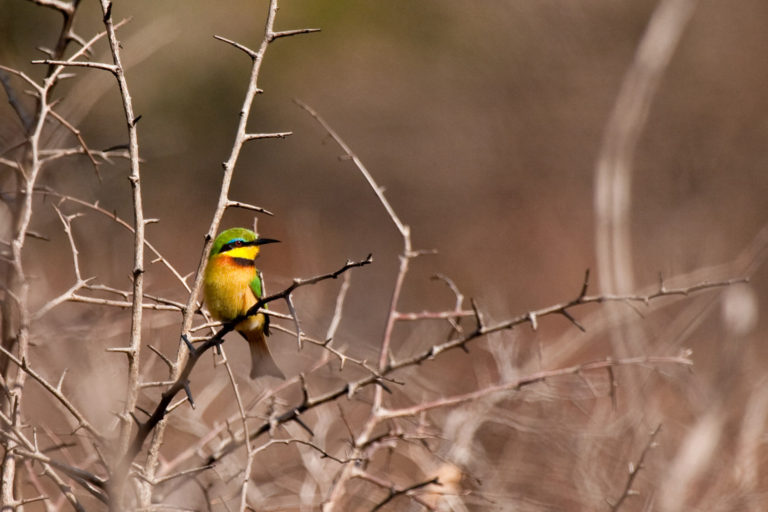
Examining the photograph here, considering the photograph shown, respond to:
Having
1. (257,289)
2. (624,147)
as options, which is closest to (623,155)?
(624,147)

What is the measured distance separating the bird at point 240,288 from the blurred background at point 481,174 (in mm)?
602

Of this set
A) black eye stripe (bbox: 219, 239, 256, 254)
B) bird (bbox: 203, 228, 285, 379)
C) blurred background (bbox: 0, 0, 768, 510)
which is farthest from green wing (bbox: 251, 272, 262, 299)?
blurred background (bbox: 0, 0, 768, 510)

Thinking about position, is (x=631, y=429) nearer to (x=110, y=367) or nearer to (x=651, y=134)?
(x=110, y=367)

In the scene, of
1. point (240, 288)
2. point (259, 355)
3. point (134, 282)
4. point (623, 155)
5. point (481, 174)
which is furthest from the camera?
point (481, 174)

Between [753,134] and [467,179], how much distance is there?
18.2ft

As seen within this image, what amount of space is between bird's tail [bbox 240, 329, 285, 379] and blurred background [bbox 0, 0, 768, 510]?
596 millimetres

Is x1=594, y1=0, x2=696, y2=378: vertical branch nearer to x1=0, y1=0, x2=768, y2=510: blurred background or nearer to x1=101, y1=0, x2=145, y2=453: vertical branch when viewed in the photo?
x1=0, y1=0, x2=768, y2=510: blurred background

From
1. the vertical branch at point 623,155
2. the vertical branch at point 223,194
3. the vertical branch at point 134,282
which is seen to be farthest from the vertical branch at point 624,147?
the vertical branch at point 134,282

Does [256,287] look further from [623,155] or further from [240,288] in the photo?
[623,155]

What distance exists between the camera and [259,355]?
10.6 feet

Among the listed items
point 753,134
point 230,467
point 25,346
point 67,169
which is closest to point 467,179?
point 753,134

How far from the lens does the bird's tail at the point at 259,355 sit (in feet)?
10.4

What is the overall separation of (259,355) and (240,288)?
10.7 inches

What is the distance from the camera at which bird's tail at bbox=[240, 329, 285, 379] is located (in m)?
3.18
